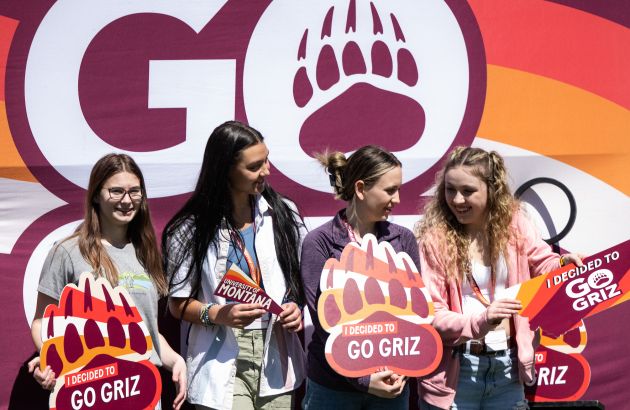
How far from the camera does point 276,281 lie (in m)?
3.14

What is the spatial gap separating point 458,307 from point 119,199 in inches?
50.2

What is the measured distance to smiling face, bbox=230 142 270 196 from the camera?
3107 millimetres

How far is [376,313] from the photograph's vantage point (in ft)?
9.68

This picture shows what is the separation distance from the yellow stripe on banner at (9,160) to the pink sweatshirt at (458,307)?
1.76 meters

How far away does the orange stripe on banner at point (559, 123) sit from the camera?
11.8 ft

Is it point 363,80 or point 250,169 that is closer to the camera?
point 250,169

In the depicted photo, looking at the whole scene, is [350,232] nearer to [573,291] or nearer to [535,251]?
[535,251]

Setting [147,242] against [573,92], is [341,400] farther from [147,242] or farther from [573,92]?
[573,92]

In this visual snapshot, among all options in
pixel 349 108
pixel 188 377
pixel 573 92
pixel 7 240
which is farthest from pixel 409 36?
pixel 7 240

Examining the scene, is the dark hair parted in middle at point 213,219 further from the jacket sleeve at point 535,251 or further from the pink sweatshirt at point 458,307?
the jacket sleeve at point 535,251

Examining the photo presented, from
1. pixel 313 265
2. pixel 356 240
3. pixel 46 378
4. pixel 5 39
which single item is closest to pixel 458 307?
pixel 356 240

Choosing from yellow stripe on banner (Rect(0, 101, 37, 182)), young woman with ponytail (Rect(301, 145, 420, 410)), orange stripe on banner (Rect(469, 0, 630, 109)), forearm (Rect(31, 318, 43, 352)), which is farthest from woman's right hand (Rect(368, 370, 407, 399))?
yellow stripe on banner (Rect(0, 101, 37, 182))

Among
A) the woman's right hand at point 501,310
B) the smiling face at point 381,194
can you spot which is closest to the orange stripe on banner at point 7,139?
the smiling face at point 381,194

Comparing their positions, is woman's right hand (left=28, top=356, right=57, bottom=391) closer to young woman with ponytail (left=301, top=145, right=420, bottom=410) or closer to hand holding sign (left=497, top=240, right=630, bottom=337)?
young woman with ponytail (left=301, top=145, right=420, bottom=410)
